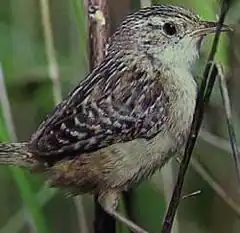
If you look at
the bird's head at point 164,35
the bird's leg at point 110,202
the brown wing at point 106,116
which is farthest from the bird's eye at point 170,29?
the bird's leg at point 110,202

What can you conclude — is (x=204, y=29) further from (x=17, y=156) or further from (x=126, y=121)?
(x=17, y=156)

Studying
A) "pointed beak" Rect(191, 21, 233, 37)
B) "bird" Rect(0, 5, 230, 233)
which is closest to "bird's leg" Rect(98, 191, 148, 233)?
"bird" Rect(0, 5, 230, 233)

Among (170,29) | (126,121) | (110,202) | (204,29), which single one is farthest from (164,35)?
(110,202)

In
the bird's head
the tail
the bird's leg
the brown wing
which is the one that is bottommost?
the bird's leg

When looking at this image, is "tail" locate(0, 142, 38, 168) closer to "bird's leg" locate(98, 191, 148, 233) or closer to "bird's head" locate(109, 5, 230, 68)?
"bird's leg" locate(98, 191, 148, 233)

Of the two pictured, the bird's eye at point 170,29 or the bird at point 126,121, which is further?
the bird's eye at point 170,29

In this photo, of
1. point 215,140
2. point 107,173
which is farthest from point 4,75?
point 215,140

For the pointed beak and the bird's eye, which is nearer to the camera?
the pointed beak

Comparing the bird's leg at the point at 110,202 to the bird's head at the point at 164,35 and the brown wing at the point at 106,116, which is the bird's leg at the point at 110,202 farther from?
the bird's head at the point at 164,35

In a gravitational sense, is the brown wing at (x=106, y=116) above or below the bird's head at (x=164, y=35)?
below
